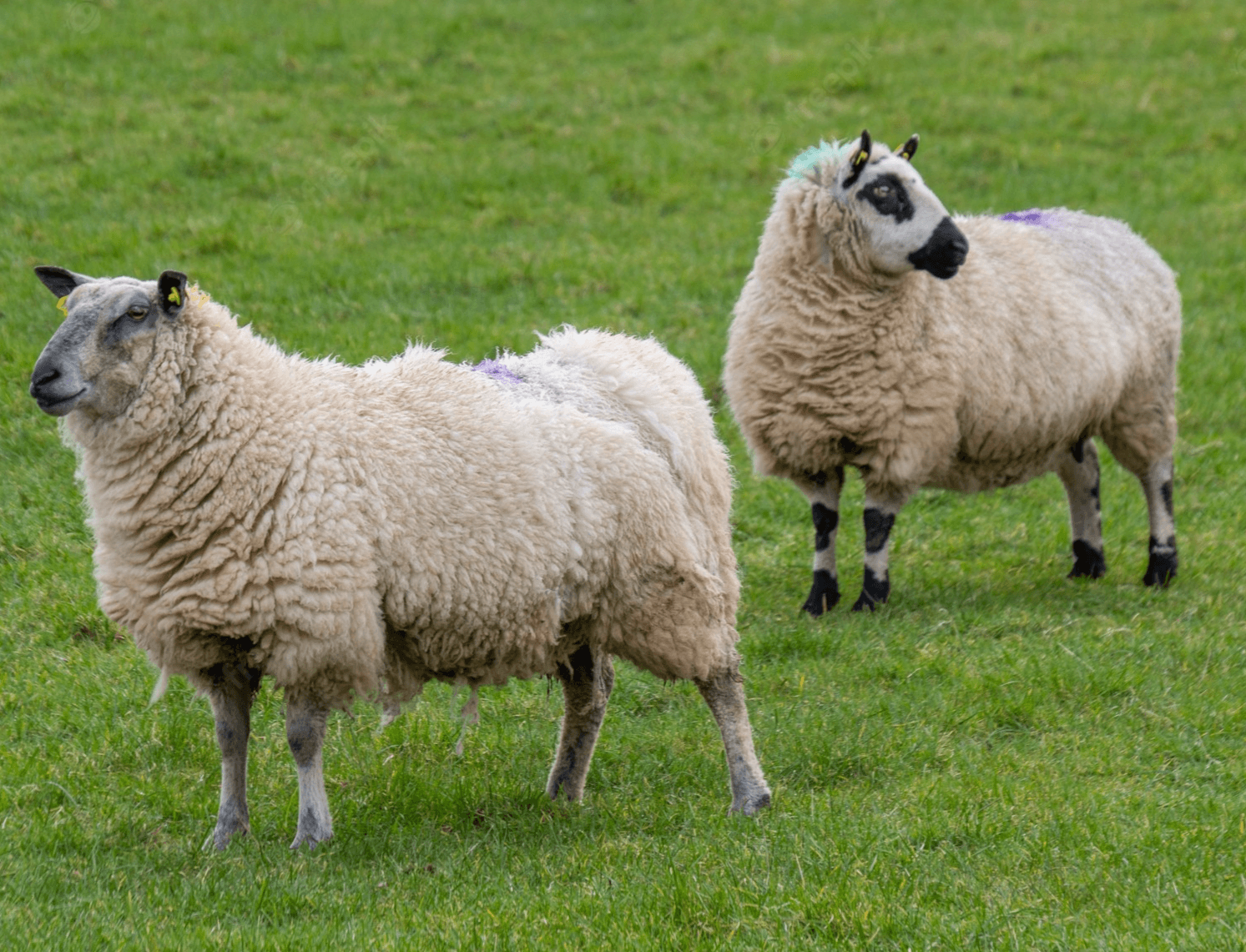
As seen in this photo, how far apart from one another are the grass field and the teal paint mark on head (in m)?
2.30

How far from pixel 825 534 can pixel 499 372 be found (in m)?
3.13

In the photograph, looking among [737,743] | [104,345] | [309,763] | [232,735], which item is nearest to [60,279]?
[104,345]

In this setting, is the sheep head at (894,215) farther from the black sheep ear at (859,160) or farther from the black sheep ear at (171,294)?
the black sheep ear at (171,294)

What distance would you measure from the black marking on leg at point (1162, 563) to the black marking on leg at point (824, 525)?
6.88 feet

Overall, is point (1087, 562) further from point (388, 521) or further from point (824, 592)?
point (388, 521)

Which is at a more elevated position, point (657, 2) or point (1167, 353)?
point (657, 2)

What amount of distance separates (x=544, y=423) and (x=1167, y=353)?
5.22m

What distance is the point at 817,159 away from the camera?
790 cm

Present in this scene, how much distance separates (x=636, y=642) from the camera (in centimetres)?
514

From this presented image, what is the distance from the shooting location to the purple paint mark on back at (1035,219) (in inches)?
343

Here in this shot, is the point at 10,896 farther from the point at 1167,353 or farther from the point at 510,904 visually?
the point at 1167,353

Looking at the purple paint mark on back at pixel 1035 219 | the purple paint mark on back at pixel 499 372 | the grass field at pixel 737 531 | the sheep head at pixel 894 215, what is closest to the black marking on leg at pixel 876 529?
the grass field at pixel 737 531

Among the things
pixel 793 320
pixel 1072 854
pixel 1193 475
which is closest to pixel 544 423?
pixel 1072 854

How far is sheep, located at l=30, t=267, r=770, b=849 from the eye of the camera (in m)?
4.52
